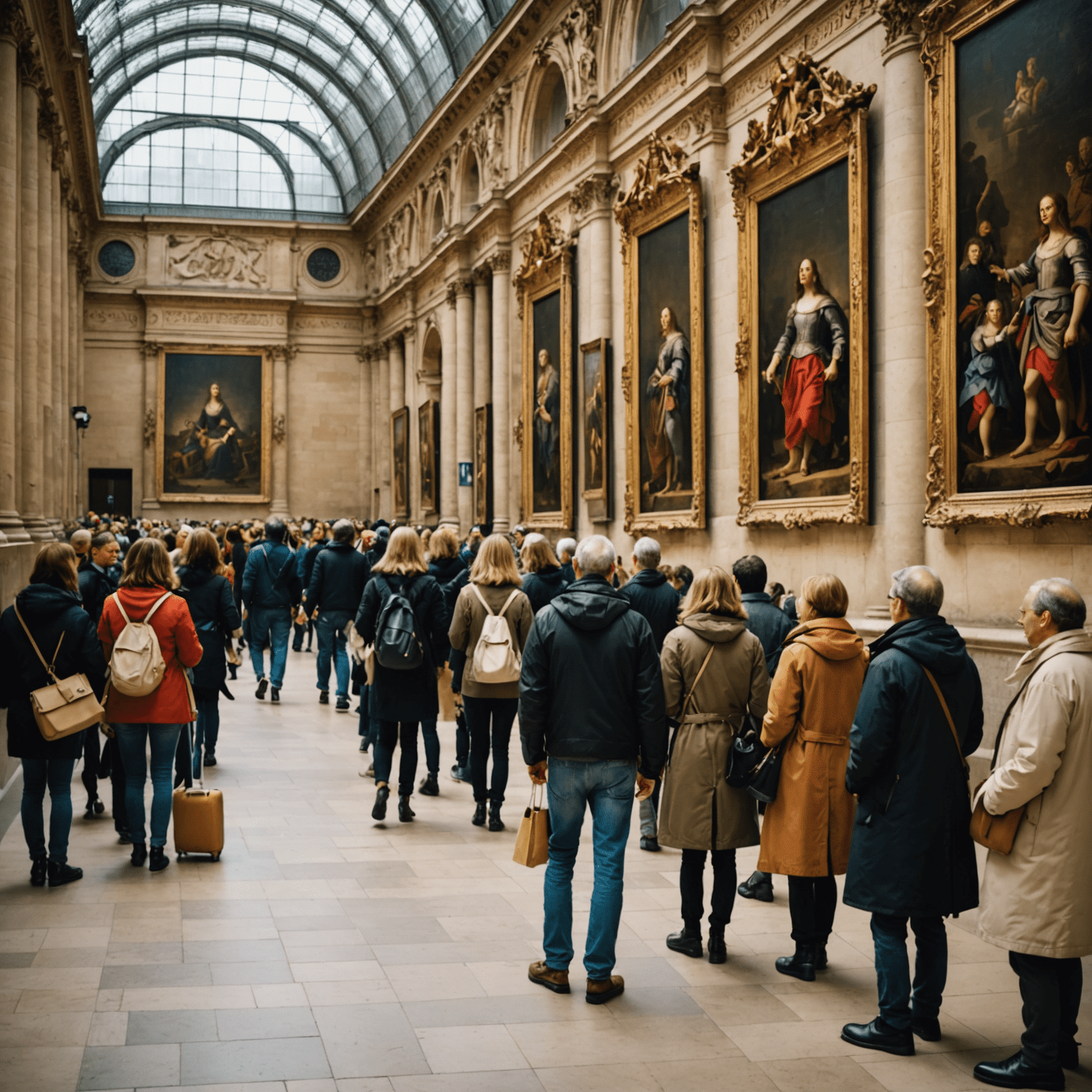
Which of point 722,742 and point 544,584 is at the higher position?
point 544,584

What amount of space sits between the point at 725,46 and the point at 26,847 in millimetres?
12218

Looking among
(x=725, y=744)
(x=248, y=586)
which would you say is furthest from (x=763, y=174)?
(x=725, y=744)

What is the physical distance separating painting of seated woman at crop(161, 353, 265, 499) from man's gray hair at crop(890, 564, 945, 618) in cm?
3547

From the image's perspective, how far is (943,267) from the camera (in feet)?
35.2

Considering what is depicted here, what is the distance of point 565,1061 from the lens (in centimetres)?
492

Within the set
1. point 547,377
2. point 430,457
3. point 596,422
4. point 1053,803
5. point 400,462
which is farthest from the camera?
point 400,462

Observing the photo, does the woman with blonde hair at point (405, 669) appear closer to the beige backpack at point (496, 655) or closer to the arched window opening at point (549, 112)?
the beige backpack at point (496, 655)

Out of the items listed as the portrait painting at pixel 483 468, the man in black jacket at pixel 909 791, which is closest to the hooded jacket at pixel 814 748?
the man in black jacket at pixel 909 791

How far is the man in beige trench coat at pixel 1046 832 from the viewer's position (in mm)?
4637

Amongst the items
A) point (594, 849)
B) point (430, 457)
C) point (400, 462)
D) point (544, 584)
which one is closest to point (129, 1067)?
point (594, 849)

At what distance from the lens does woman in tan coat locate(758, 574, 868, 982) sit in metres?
5.82

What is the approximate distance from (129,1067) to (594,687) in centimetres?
239

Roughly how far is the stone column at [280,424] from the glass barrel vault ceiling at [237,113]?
15.4 ft

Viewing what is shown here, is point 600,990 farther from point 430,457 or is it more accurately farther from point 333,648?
point 430,457
